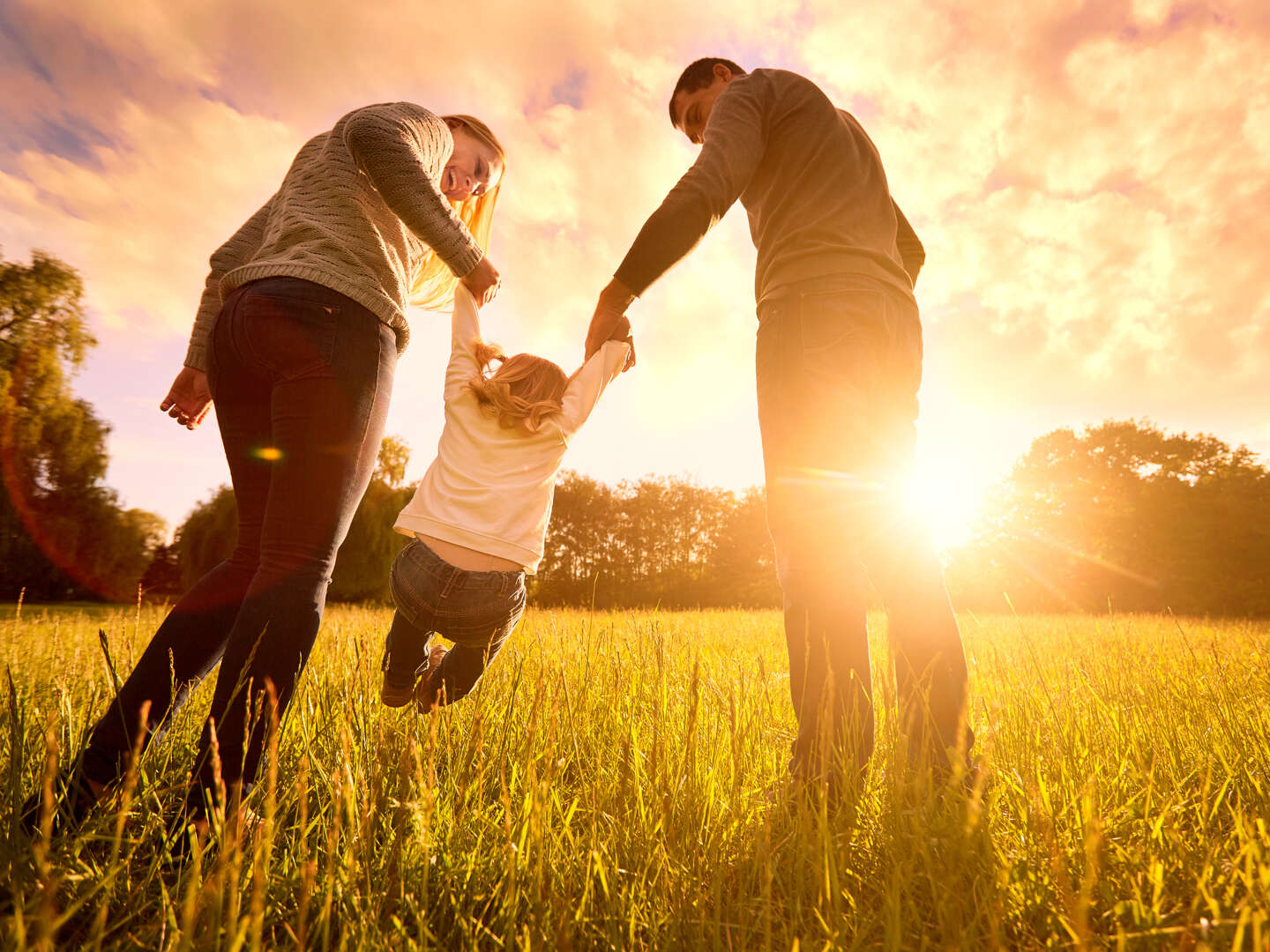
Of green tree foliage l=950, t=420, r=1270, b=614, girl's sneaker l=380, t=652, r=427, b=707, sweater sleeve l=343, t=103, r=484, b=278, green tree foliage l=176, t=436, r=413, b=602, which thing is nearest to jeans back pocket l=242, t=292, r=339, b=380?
sweater sleeve l=343, t=103, r=484, b=278

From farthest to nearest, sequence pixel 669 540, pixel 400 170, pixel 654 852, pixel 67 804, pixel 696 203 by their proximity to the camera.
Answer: pixel 669 540 < pixel 696 203 < pixel 400 170 < pixel 67 804 < pixel 654 852

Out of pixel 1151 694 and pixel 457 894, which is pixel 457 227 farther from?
pixel 1151 694

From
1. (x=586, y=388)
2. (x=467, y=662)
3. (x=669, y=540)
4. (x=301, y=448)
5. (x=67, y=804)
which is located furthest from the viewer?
(x=669, y=540)

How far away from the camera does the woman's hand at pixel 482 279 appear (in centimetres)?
200

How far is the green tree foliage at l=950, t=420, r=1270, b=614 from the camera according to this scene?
81.4ft

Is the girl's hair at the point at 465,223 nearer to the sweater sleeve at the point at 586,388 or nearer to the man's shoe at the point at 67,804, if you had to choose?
the sweater sleeve at the point at 586,388

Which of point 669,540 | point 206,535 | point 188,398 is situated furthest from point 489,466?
point 669,540

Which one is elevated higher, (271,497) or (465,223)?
(465,223)

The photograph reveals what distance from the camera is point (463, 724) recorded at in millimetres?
2357

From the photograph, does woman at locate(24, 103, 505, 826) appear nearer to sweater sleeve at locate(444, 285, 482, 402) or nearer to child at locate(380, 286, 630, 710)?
sweater sleeve at locate(444, 285, 482, 402)

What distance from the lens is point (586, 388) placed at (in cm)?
242

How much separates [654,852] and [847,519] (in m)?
1.06

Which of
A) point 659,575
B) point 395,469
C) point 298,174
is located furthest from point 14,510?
point 298,174

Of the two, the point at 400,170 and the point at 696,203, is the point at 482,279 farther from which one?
the point at 696,203
